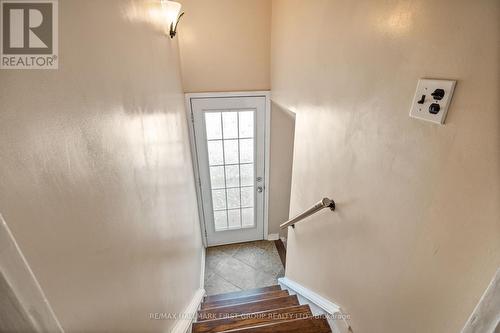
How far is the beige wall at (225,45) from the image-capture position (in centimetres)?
238

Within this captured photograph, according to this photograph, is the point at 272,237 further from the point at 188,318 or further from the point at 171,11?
the point at 171,11

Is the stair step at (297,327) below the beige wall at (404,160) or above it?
below

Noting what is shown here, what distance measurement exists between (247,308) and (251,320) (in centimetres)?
30

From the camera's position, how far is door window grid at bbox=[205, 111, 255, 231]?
2795 mm

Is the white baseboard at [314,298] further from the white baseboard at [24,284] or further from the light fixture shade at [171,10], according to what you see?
the light fixture shade at [171,10]

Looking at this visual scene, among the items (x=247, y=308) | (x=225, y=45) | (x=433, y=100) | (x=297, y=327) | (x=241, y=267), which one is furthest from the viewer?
(x=241, y=267)

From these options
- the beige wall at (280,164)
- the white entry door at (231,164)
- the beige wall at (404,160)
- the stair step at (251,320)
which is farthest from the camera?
the beige wall at (280,164)

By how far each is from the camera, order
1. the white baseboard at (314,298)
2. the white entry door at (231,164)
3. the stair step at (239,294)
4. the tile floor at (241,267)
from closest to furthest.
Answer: the white baseboard at (314,298)
the stair step at (239,294)
the white entry door at (231,164)
the tile floor at (241,267)

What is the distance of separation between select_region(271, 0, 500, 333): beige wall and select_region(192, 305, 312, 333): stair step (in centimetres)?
43

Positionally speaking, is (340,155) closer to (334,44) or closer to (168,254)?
(334,44)

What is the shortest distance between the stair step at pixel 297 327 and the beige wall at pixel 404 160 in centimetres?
21

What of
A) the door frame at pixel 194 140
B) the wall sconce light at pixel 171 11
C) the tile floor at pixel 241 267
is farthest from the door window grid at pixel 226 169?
the wall sconce light at pixel 171 11

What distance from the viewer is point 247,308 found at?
208 cm

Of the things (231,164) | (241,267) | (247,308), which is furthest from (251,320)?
(231,164)
